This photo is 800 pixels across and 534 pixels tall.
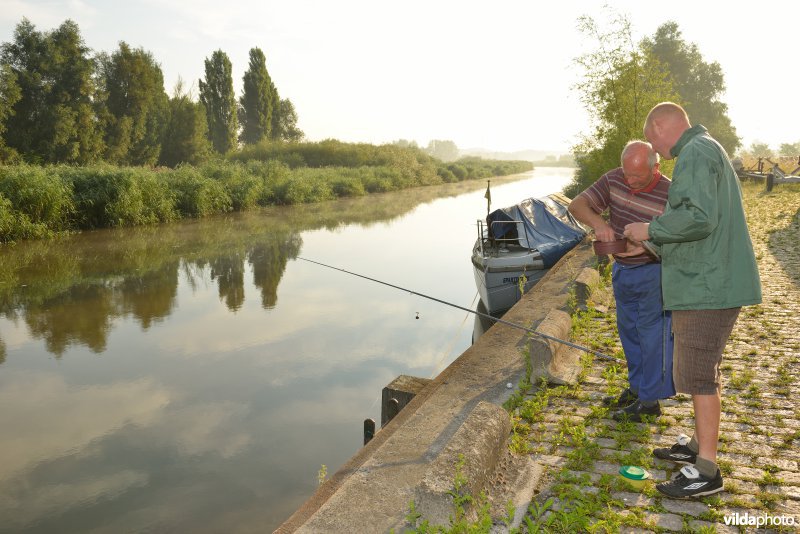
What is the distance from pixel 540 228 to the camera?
488 inches

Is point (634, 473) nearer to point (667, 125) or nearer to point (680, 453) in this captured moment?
point (680, 453)

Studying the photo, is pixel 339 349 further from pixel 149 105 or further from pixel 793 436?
pixel 149 105

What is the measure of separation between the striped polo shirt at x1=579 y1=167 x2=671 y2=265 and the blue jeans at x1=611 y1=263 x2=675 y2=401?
0.36ft

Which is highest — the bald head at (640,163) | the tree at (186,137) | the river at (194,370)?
the tree at (186,137)

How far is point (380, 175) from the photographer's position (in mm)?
46375

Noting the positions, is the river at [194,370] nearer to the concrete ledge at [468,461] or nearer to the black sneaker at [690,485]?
the concrete ledge at [468,461]

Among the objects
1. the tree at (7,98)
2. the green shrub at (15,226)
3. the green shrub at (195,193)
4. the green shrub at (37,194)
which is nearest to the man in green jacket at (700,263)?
the green shrub at (15,226)

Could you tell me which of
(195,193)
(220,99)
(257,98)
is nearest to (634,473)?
(195,193)

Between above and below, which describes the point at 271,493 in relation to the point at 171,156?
below

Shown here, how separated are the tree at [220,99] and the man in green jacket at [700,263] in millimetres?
50476

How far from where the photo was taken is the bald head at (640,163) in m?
3.84

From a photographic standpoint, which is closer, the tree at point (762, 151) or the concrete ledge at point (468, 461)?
the concrete ledge at point (468, 461)

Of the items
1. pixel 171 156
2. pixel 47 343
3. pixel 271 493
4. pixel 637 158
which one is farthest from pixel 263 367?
pixel 171 156

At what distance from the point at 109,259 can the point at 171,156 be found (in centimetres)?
3221
